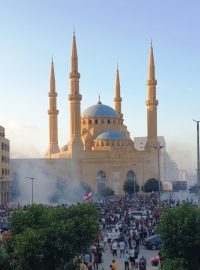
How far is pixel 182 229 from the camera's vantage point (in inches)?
703

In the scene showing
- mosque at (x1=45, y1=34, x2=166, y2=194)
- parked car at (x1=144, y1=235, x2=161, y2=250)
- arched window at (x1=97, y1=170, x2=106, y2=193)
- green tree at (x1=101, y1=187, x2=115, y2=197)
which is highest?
mosque at (x1=45, y1=34, x2=166, y2=194)

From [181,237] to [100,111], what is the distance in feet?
252

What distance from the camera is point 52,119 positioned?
88312mm

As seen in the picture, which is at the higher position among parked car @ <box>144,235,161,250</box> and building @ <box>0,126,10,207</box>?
building @ <box>0,126,10,207</box>

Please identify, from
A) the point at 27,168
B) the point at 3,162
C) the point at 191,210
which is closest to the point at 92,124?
the point at 27,168

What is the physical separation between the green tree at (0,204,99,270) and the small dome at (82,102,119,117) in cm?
7278

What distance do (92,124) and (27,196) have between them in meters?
21.7

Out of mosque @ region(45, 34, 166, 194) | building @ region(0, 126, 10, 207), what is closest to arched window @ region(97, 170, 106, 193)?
mosque @ region(45, 34, 166, 194)

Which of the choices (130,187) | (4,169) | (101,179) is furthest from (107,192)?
Answer: (4,169)

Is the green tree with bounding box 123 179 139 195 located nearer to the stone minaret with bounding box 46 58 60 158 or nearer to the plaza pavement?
the stone minaret with bounding box 46 58 60 158

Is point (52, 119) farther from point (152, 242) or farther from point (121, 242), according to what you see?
point (121, 242)

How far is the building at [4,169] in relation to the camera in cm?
6531

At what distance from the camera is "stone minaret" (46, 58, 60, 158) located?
8838 centimetres

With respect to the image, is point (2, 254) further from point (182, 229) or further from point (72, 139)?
point (72, 139)
